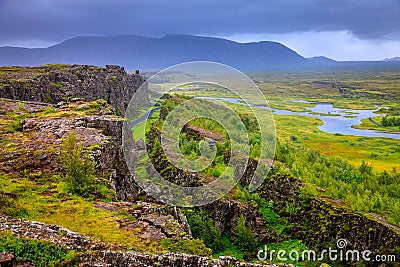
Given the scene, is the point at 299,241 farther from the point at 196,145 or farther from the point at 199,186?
the point at 196,145

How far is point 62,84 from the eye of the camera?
5331 centimetres

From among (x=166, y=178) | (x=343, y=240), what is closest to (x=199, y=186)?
(x=166, y=178)

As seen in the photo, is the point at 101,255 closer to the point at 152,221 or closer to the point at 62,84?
the point at 152,221

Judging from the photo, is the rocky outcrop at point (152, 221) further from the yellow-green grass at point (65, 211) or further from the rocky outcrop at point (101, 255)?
the rocky outcrop at point (101, 255)

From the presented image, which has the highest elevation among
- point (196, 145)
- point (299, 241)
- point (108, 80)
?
point (108, 80)

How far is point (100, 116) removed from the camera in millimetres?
27922

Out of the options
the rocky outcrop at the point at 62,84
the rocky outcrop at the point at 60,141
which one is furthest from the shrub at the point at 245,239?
the rocky outcrop at the point at 62,84

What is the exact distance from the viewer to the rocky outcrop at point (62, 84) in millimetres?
43688

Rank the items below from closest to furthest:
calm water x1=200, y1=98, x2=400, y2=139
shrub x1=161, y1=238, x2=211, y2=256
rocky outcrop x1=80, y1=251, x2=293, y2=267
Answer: rocky outcrop x1=80, y1=251, x2=293, y2=267 → shrub x1=161, y1=238, x2=211, y2=256 → calm water x1=200, y1=98, x2=400, y2=139

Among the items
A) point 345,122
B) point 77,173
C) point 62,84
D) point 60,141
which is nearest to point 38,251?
point 77,173

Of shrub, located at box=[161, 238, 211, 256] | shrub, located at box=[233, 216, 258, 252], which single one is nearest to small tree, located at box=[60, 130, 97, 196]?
shrub, located at box=[161, 238, 211, 256]

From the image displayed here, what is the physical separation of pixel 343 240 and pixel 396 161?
160ft

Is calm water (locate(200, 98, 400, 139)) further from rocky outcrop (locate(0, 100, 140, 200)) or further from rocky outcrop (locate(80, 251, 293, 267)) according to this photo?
rocky outcrop (locate(80, 251, 293, 267))

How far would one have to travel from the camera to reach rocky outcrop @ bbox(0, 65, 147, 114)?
143 feet
